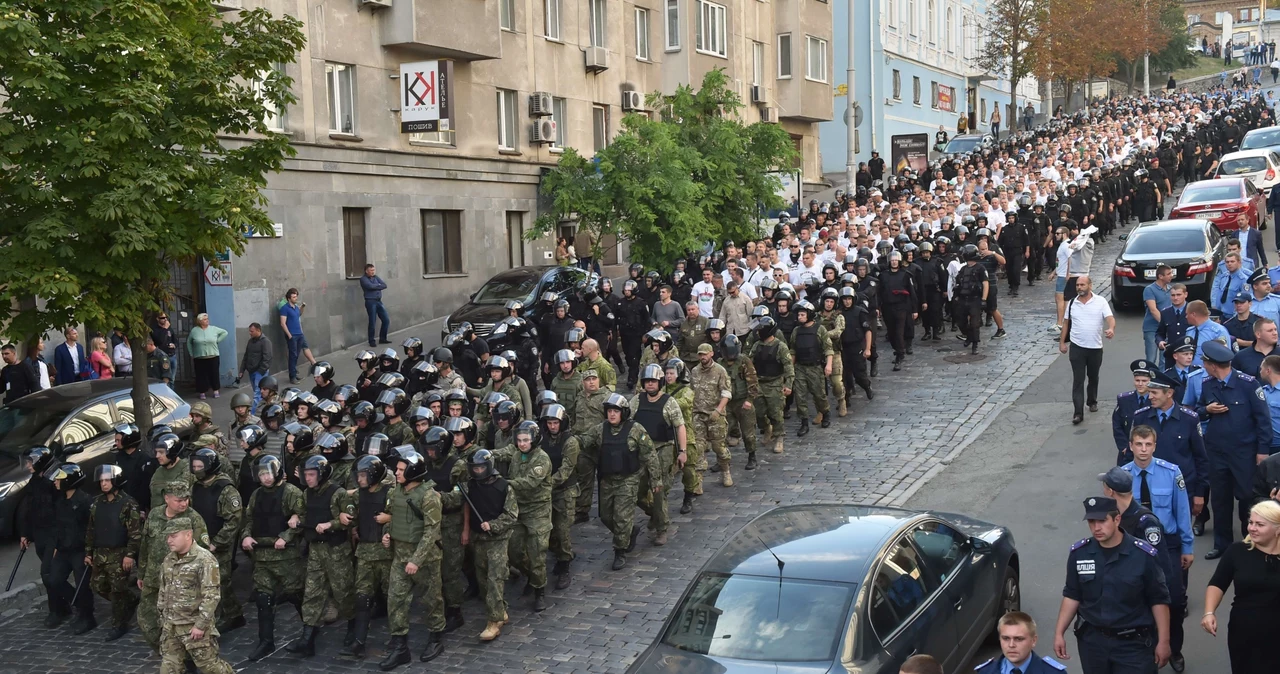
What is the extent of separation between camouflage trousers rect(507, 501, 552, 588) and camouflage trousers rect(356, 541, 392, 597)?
3.50 ft

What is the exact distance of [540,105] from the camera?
2967 centimetres

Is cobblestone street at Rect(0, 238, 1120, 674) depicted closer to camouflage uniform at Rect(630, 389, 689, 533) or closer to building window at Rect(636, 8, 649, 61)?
camouflage uniform at Rect(630, 389, 689, 533)

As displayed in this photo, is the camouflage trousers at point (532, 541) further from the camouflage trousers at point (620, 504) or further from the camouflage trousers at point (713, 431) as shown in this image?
the camouflage trousers at point (713, 431)

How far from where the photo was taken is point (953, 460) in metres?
14.4

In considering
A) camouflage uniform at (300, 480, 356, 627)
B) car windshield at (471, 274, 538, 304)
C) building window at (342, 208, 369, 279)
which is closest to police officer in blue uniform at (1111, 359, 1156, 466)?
camouflage uniform at (300, 480, 356, 627)

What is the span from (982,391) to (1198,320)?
5.73 metres

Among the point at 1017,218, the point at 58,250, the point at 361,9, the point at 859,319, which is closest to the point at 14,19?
the point at 58,250

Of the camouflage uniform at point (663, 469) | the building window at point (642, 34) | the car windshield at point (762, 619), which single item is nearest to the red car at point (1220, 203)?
the building window at point (642, 34)

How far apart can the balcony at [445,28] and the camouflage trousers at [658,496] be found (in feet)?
→ 52.1

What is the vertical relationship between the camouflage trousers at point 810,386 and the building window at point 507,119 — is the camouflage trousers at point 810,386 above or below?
below

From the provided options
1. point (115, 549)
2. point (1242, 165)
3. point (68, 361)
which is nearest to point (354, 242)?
point (68, 361)

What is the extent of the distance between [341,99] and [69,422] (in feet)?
41.1

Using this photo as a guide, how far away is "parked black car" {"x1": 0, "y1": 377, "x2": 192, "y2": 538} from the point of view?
13180mm

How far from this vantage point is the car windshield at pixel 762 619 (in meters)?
6.88
